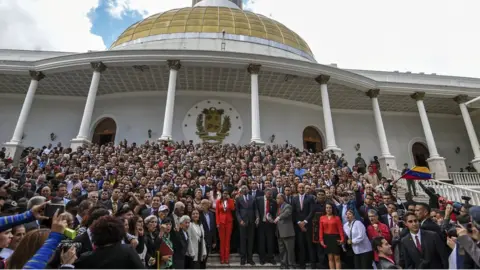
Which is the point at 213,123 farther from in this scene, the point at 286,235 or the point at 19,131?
the point at 286,235

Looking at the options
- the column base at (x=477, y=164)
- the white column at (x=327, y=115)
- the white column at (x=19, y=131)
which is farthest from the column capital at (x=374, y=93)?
the white column at (x=19, y=131)

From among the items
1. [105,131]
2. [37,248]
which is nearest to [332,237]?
[37,248]

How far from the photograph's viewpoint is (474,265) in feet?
8.20

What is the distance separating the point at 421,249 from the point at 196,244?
127 inches

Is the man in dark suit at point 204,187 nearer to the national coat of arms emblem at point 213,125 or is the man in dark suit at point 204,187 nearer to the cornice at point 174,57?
the cornice at point 174,57

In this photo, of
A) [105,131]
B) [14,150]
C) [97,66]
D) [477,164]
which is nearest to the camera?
[14,150]

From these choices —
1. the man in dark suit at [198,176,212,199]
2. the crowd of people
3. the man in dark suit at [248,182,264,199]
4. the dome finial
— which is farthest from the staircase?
the dome finial

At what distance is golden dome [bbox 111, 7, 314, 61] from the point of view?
59.4ft

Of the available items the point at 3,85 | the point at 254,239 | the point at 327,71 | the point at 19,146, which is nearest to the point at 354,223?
the point at 254,239

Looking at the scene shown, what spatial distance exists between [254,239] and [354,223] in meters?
2.09

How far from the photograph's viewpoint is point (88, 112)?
44.3 feet

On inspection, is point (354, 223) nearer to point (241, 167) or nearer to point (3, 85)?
point (241, 167)

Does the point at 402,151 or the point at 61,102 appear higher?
the point at 61,102

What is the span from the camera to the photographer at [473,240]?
2354mm
